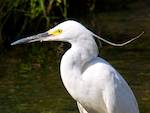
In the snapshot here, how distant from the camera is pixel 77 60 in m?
5.64

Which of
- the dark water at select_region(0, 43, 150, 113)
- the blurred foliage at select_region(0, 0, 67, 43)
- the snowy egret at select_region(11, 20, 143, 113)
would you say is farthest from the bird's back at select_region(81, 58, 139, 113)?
the blurred foliage at select_region(0, 0, 67, 43)

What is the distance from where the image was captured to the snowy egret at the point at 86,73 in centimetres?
561

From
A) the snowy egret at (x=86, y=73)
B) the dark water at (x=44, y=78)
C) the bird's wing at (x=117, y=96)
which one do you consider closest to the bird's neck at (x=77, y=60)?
the snowy egret at (x=86, y=73)

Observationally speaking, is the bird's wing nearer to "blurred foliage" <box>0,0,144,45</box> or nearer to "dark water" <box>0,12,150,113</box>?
"dark water" <box>0,12,150,113</box>

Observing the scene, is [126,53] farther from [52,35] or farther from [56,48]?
[52,35]

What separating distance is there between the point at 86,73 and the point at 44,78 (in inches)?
135

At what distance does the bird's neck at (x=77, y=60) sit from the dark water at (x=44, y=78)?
2.10 meters

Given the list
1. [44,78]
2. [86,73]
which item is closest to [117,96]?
[86,73]

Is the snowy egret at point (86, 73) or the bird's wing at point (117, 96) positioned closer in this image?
the snowy egret at point (86, 73)

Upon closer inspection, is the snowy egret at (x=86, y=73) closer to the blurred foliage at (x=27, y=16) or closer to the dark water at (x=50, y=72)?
the dark water at (x=50, y=72)

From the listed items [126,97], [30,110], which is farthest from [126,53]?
[126,97]

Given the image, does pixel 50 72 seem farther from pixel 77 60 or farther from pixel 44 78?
pixel 77 60

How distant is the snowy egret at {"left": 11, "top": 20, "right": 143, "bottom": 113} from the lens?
5605 mm

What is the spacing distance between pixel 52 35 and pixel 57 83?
128 inches
